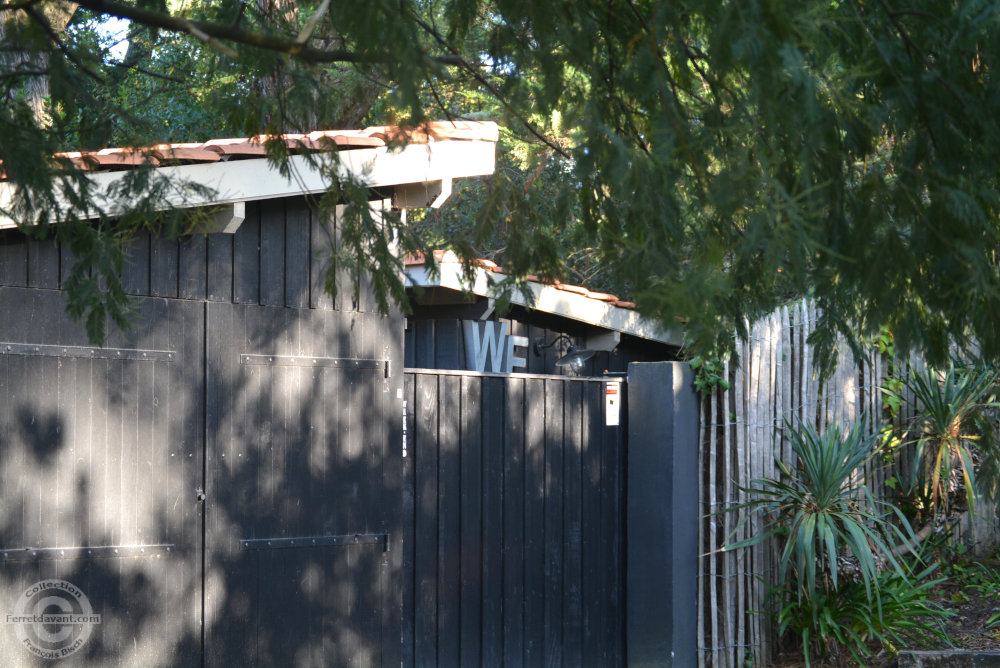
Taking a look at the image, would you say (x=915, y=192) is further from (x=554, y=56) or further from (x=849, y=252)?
(x=554, y=56)

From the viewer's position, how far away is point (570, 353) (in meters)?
8.49

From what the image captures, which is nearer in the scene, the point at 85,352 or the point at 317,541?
the point at 85,352

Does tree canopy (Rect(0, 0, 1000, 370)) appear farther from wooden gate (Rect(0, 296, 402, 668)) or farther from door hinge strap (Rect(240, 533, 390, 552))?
door hinge strap (Rect(240, 533, 390, 552))

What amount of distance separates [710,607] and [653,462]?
1001 millimetres

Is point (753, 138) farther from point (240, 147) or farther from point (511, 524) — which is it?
point (511, 524)

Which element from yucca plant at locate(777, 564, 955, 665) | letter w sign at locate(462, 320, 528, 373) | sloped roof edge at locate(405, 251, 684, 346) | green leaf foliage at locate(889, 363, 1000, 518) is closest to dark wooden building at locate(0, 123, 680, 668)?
sloped roof edge at locate(405, 251, 684, 346)

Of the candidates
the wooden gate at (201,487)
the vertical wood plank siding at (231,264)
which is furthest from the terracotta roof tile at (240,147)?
the wooden gate at (201,487)

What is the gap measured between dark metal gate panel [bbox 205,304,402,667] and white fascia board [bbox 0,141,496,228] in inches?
26.3

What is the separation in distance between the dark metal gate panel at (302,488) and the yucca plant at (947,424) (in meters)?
3.64

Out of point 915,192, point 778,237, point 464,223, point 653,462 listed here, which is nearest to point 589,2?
point 915,192

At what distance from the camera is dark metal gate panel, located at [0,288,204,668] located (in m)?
5.19

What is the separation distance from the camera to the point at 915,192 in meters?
3.33

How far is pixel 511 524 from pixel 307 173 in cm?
252

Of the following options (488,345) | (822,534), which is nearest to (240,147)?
(488,345)
